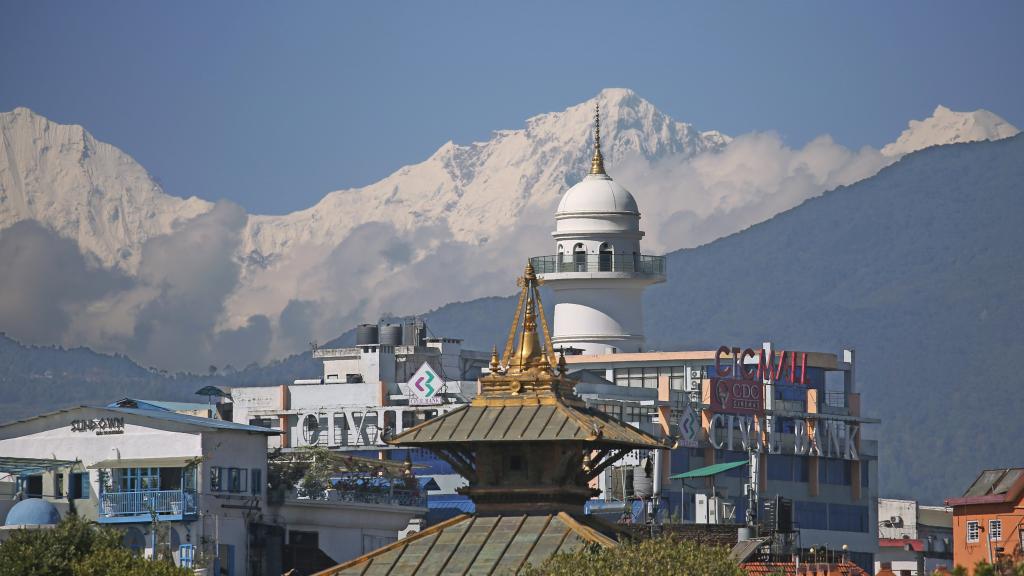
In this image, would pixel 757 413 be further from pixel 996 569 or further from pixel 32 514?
pixel 996 569

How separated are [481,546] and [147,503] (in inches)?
1475

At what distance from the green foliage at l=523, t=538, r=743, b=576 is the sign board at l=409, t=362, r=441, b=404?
90015mm

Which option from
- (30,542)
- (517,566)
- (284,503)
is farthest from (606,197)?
(517,566)

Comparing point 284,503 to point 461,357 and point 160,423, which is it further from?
point 461,357

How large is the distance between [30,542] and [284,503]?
86.3ft

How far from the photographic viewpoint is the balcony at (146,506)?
108438 mm

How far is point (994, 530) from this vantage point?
383 ft

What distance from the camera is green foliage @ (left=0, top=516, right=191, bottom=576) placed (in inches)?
3268

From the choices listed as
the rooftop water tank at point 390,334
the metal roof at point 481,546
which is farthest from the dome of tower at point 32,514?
the rooftop water tank at point 390,334

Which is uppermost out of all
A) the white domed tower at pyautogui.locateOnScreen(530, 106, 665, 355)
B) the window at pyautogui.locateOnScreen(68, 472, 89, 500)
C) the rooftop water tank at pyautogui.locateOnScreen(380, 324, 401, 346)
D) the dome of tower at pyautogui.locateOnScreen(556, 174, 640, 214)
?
the dome of tower at pyautogui.locateOnScreen(556, 174, 640, 214)

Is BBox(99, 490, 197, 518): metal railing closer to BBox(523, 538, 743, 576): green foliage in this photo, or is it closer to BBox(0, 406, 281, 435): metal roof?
BBox(0, 406, 281, 435): metal roof

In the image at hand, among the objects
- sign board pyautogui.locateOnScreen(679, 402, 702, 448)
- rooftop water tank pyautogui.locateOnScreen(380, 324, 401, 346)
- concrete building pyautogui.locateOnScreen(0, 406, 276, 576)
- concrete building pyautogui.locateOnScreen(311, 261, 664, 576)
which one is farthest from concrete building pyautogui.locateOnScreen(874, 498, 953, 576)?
rooftop water tank pyautogui.locateOnScreen(380, 324, 401, 346)

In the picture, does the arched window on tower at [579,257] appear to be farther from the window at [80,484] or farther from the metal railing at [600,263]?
the window at [80,484]

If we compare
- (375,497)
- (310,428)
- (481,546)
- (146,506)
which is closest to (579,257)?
(310,428)
